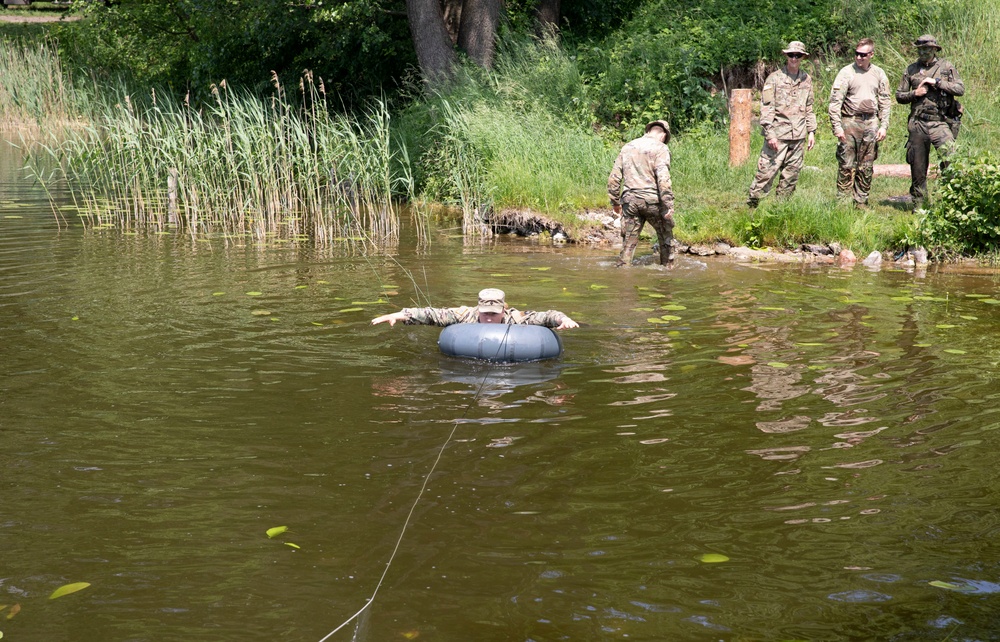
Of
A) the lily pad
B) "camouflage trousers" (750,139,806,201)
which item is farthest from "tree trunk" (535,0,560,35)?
the lily pad

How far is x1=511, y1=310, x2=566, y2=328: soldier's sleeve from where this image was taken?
8.34m

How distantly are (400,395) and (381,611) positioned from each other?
2.96 m

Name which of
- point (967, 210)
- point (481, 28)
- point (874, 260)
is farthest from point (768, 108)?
point (481, 28)

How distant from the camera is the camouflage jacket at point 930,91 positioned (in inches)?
493

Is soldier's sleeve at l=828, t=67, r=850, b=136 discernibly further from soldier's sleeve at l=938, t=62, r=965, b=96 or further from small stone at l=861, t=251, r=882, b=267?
small stone at l=861, t=251, r=882, b=267

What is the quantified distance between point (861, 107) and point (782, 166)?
1193mm

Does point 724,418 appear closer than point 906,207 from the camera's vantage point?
Yes

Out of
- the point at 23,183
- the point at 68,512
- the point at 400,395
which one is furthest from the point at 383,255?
the point at 23,183

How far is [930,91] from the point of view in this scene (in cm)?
1267

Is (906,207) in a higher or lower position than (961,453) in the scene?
higher

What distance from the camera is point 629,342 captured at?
8656 millimetres

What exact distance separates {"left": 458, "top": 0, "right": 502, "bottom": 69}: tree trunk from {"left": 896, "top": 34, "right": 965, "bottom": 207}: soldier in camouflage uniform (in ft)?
29.7

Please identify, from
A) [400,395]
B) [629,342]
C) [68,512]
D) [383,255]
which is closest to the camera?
[68,512]

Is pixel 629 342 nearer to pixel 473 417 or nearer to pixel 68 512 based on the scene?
pixel 473 417
